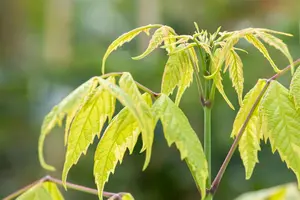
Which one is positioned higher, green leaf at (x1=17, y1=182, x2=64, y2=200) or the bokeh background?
green leaf at (x1=17, y1=182, x2=64, y2=200)

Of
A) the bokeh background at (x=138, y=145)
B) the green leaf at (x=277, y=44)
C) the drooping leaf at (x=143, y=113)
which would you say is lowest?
the bokeh background at (x=138, y=145)

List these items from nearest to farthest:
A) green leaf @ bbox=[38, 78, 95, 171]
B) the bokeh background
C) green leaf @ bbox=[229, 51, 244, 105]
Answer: green leaf @ bbox=[38, 78, 95, 171]
green leaf @ bbox=[229, 51, 244, 105]
the bokeh background

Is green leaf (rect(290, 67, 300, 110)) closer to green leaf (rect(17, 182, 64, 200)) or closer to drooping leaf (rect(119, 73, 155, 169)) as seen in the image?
drooping leaf (rect(119, 73, 155, 169))

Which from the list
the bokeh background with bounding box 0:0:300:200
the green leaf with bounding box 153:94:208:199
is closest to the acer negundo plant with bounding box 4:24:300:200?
the green leaf with bounding box 153:94:208:199

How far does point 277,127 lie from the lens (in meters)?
0.50

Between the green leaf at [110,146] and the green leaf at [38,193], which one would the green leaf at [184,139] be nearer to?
the green leaf at [110,146]

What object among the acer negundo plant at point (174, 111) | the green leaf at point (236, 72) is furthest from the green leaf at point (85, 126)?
the green leaf at point (236, 72)

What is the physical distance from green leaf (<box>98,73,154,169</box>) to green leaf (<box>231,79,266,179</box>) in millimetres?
135

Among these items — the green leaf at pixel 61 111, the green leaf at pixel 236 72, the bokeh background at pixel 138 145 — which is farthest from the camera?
the bokeh background at pixel 138 145

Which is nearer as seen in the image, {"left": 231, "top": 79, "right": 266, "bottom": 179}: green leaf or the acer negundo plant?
the acer negundo plant

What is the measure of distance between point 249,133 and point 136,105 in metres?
0.16

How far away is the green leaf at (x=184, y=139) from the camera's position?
0.45 m

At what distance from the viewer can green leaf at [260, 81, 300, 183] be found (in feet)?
1.63

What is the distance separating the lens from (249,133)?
572 mm
